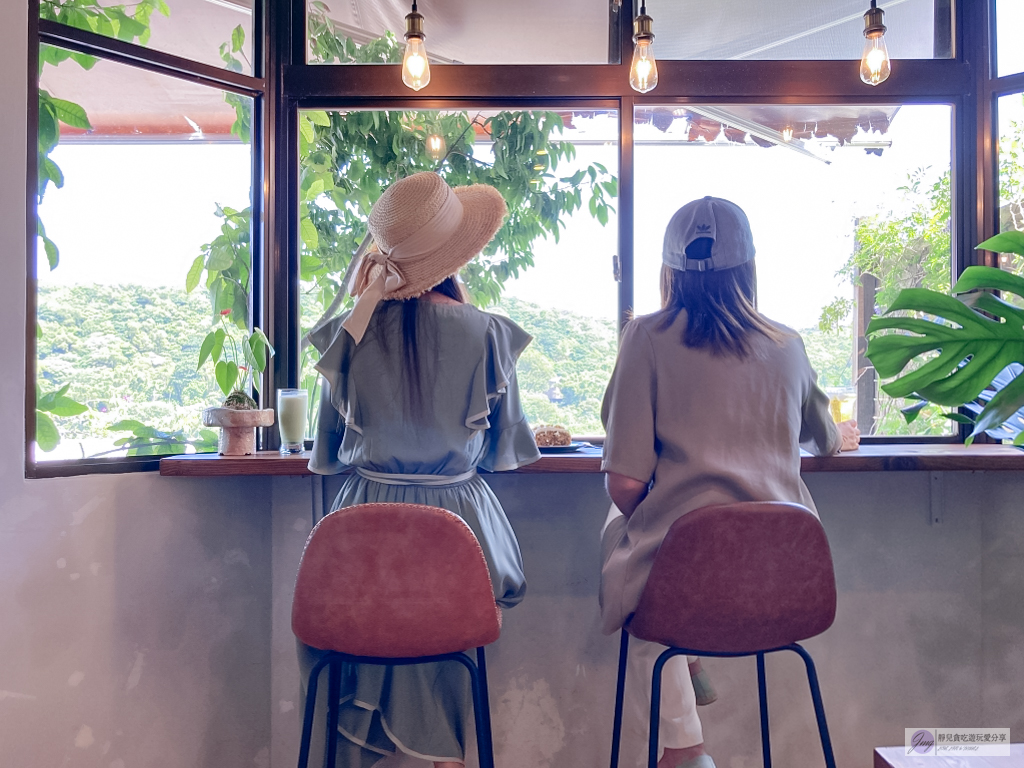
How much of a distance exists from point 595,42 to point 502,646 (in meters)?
1.82

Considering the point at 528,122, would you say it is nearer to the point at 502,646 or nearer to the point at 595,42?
the point at 595,42

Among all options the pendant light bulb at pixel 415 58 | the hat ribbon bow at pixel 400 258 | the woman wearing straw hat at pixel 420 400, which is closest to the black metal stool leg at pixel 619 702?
the woman wearing straw hat at pixel 420 400

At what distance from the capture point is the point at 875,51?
6.08 ft

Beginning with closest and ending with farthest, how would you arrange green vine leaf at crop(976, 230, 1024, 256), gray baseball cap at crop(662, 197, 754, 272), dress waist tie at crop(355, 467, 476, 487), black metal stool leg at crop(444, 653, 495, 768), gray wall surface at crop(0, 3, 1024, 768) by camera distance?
1. green vine leaf at crop(976, 230, 1024, 256)
2. black metal stool leg at crop(444, 653, 495, 768)
3. gray baseball cap at crop(662, 197, 754, 272)
4. dress waist tie at crop(355, 467, 476, 487)
5. gray wall surface at crop(0, 3, 1024, 768)

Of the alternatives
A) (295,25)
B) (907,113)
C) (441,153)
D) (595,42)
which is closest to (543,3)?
(595,42)

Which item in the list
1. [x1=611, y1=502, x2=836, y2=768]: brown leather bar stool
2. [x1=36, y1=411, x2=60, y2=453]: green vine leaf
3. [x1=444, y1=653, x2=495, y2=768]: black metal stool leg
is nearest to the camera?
[x1=611, y1=502, x2=836, y2=768]: brown leather bar stool

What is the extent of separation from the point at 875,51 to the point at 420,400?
1.41 m

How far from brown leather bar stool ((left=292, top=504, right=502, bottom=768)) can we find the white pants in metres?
0.49

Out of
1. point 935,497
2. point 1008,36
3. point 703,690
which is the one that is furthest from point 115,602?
point 1008,36

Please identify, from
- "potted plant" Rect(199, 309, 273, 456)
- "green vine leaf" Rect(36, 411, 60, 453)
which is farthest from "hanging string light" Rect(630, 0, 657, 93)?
"green vine leaf" Rect(36, 411, 60, 453)

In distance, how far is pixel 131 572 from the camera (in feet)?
→ 6.34

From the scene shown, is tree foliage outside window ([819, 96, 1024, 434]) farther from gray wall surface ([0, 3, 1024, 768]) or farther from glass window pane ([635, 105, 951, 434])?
gray wall surface ([0, 3, 1024, 768])

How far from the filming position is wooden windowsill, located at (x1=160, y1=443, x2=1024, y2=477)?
1.85 meters

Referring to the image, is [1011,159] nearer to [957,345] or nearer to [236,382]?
[957,345]
